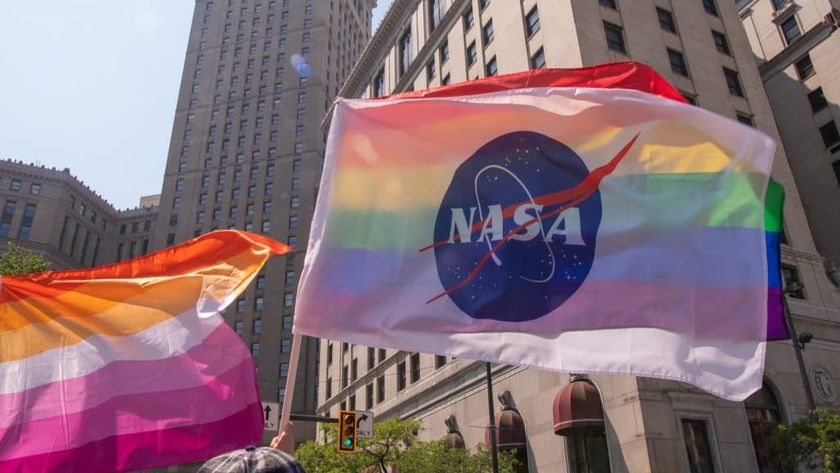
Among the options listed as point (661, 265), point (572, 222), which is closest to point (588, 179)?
point (572, 222)

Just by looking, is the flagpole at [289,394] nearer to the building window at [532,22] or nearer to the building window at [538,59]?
the building window at [538,59]

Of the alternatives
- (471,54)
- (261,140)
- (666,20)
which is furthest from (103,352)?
(261,140)

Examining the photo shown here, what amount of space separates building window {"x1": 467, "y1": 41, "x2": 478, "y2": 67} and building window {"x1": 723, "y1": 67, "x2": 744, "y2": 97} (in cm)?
1568

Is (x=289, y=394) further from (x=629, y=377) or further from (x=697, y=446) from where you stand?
(x=697, y=446)

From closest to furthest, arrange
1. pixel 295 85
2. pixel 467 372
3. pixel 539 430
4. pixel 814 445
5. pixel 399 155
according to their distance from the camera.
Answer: pixel 399 155
pixel 814 445
pixel 539 430
pixel 467 372
pixel 295 85

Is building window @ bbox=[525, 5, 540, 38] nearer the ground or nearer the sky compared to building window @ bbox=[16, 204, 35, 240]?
nearer the ground

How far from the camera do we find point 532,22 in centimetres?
4022

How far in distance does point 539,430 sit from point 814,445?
11.5m

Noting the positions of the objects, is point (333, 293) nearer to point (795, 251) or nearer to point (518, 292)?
point (518, 292)

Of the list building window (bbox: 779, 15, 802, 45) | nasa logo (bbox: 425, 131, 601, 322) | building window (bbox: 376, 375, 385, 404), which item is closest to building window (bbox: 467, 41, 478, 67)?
building window (bbox: 376, 375, 385, 404)

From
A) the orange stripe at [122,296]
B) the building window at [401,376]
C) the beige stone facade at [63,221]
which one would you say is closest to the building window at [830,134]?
the building window at [401,376]

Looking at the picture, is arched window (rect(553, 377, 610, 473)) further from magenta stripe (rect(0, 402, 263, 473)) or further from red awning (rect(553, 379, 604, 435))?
magenta stripe (rect(0, 402, 263, 473))

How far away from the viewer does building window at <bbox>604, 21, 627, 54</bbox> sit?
36562 millimetres

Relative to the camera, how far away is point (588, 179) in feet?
24.4
